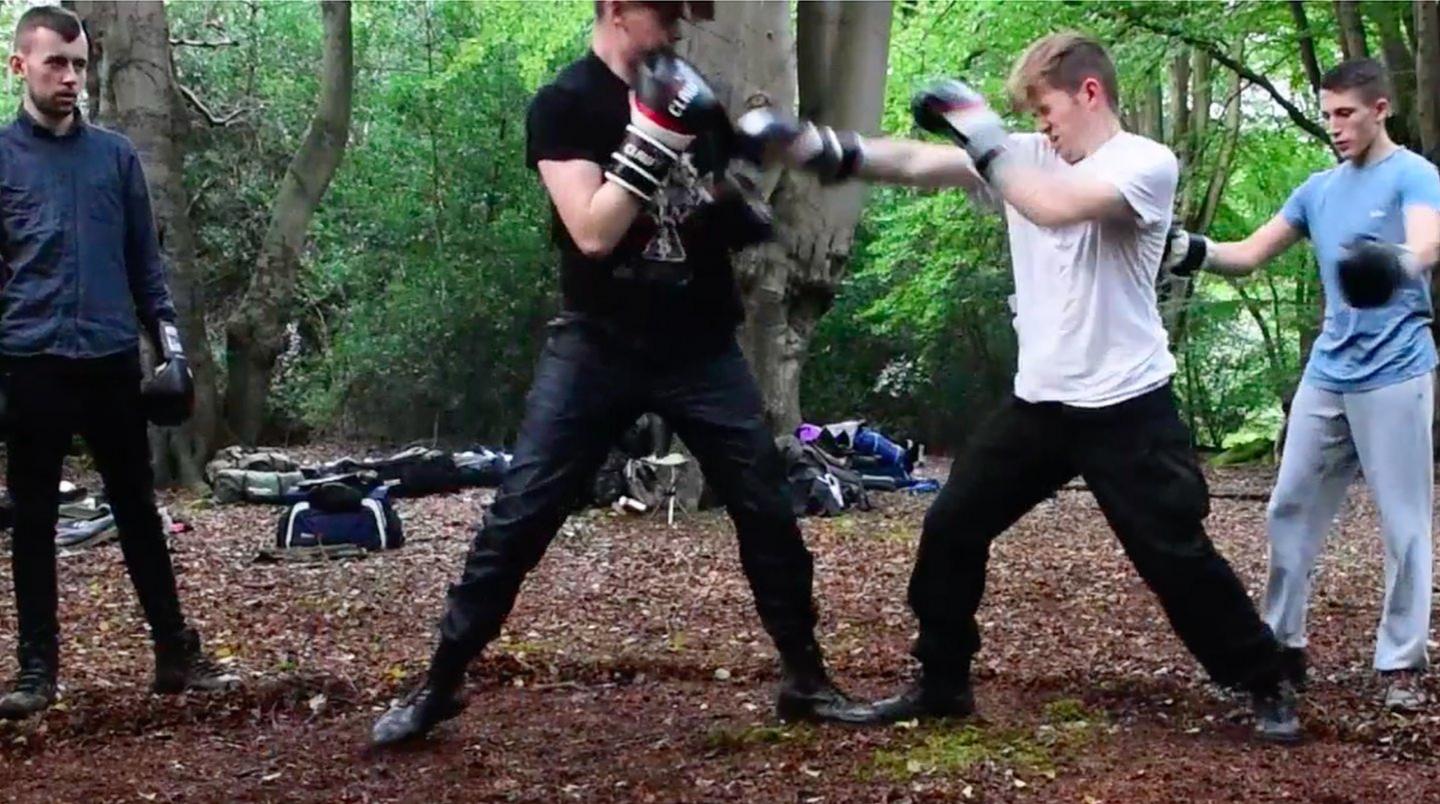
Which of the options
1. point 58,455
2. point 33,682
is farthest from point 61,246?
point 33,682

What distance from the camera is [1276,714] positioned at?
4.25 meters

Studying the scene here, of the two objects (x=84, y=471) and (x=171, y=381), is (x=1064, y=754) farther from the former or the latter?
(x=84, y=471)

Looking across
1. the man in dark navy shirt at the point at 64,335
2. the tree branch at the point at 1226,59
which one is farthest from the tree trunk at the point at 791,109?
the man in dark navy shirt at the point at 64,335

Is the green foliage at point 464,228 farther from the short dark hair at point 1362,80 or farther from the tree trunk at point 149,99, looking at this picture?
the short dark hair at point 1362,80

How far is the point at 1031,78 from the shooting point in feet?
13.8

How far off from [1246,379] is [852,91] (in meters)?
13.7

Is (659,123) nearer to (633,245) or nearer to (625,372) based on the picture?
(633,245)

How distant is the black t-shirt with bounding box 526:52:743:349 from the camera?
407cm

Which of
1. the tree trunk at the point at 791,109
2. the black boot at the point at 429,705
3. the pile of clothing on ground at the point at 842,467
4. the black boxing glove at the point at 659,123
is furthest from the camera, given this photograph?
the pile of clothing on ground at the point at 842,467

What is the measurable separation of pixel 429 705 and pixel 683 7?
6.48 feet

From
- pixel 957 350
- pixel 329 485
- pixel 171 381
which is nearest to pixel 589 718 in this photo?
pixel 171 381

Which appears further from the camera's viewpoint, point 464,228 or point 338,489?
point 464,228

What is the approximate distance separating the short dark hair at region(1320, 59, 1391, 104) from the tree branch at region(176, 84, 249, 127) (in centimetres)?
1278

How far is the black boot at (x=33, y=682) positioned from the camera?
4.70m
